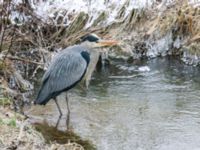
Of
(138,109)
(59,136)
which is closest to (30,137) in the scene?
(59,136)

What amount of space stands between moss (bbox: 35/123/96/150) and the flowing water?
0.08 metres

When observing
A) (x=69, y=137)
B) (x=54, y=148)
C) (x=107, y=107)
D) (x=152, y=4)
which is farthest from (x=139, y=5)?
(x=54, y=148)

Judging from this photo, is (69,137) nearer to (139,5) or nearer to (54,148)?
(54,148)

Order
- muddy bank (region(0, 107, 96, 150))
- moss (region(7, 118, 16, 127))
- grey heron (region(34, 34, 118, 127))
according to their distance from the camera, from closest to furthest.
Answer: muddy bank (region(0, 107, 96, 150))
moss (region(7, 118, 16, 127))
grey heron (region(34, 34, 118, 127))

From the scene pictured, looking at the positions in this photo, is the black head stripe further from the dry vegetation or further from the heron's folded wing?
the dry vegetation

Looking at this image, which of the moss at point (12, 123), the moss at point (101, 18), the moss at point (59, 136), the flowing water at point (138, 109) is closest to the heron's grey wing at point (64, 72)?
the flowing water at point (138, 109)

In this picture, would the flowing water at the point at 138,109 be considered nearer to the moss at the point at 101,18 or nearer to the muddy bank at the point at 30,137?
the muddy bank at the point at 30,137

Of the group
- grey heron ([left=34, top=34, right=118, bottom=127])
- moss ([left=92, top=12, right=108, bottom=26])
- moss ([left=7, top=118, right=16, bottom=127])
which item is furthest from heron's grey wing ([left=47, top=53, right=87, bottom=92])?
moss ([left=92, top=12, right=108, bottom=26])

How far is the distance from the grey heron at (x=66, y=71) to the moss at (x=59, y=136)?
39 centimetres

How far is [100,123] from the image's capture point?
7.03m

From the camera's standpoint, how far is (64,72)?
741cm

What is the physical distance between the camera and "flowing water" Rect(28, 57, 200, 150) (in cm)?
652

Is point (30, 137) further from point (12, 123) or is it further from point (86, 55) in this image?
point (86, 55)

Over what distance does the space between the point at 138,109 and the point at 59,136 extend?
120cm
